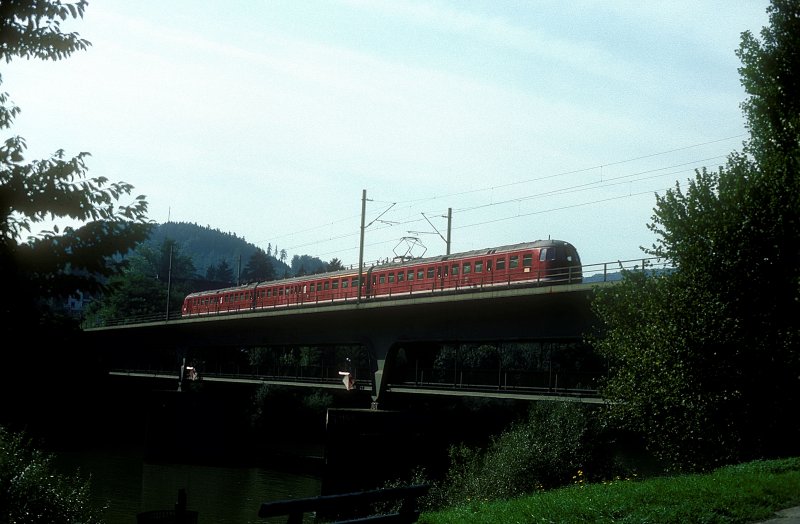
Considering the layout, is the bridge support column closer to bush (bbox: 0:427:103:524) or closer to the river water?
the river water

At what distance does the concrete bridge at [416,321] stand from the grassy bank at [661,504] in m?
17.3

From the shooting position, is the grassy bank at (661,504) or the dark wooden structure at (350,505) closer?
the dark wooden structure at (350,505)

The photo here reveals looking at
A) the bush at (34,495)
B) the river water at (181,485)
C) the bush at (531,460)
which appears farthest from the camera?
the river water at (181,485)

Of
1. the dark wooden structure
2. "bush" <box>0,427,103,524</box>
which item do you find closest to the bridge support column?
"bush" <box>0,427,103,524</box>

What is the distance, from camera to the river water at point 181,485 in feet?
120

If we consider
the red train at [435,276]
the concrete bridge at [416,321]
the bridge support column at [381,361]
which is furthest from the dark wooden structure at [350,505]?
the bridge support column at [381,361]

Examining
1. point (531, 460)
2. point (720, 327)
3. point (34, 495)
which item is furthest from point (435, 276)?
point (34, 495)

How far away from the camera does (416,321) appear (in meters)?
45.3

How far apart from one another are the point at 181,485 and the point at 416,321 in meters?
15.1

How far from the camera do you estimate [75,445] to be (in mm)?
62031

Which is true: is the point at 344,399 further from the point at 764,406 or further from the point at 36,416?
the point at 764,406

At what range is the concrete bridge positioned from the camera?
36312mm

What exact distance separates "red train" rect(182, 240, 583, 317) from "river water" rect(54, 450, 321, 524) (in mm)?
12305

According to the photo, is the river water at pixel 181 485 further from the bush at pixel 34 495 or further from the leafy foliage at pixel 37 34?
the leafy foliage at pixel 37 34
